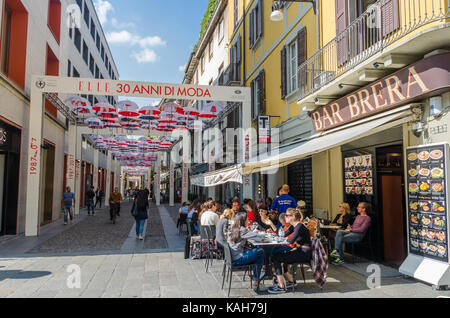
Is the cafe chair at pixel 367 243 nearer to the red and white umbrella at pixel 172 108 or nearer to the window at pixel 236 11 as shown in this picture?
the red and white umbrella at pixel 172 108

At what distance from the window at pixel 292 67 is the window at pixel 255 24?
10.9 feet

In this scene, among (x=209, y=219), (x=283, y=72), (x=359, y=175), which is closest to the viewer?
(x=209, y=219)

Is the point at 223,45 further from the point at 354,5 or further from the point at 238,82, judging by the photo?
the point at 354,5

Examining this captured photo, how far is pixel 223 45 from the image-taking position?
75.2 feet

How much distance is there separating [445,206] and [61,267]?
7334 millimetres

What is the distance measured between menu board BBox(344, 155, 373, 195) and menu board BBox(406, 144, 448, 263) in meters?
1.65

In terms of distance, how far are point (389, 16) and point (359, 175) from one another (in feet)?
11.7

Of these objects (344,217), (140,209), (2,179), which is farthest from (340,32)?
(2,179)

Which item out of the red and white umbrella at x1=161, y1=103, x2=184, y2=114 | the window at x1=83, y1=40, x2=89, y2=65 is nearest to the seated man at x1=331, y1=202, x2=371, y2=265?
the red and white umbrella at x1=161, y1=103, x2=184, y2=114

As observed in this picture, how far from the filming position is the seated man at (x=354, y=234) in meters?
7.68

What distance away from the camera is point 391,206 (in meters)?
8.25

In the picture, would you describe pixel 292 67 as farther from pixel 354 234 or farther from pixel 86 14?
pixel 86 14

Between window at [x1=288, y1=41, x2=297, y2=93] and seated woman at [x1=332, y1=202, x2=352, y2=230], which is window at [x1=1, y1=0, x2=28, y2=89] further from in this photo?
seated woman at [x1=332, y1=202, x2=352, y2=230]
